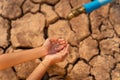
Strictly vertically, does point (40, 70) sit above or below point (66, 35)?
below

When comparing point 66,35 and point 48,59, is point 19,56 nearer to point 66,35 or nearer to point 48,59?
point 48,59

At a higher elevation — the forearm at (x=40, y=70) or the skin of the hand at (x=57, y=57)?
the skin of the hand at (x=57, y=57)

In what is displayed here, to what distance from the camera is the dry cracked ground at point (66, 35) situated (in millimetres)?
1708

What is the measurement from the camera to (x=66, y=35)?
69.8 inches

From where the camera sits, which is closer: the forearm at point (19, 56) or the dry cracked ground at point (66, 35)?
the forearm at point (19, 56)

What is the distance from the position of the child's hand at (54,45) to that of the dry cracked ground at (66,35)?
80 mm

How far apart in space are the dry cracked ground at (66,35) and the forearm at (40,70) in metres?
0.09

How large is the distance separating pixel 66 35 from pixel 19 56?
0.33 m

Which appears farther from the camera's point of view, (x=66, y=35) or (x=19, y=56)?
(x=66, y=35)

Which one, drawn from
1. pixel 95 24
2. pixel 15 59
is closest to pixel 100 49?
pixel 95 24

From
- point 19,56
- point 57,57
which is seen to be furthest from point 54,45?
point 19,56

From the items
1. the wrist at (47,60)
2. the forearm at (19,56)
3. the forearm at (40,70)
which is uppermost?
the forearm at (19,56)

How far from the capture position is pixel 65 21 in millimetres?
1797

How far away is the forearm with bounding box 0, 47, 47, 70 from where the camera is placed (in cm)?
159
